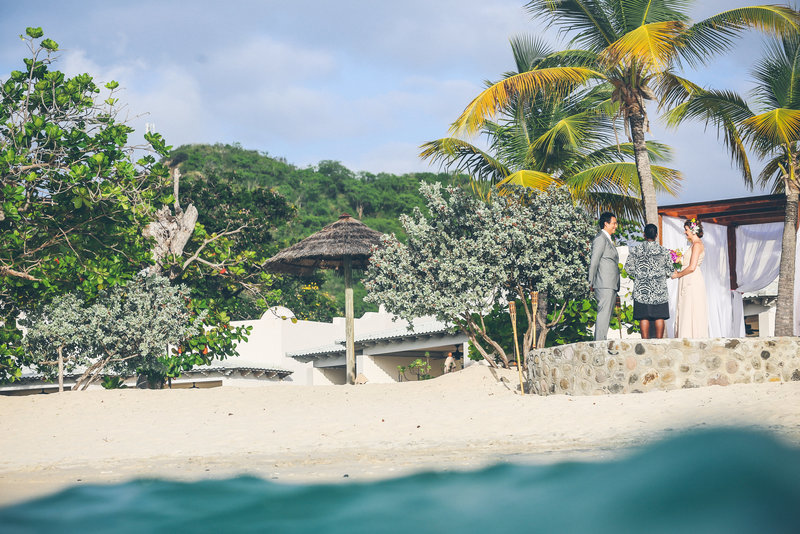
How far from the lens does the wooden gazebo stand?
15297 millimetres

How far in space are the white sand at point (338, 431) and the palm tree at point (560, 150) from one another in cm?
462

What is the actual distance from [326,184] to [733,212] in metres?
43.9

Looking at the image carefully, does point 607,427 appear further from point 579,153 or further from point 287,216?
point 287,216

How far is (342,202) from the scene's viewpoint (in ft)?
183

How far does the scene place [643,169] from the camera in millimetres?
13773

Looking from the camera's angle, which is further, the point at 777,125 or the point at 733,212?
the point at 733,212

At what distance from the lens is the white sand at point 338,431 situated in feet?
28.8

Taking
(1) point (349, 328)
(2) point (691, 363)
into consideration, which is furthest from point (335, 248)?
(2) point (691, 363)

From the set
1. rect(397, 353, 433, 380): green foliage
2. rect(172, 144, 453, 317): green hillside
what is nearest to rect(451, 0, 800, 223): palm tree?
rect(397, 353, 433, 380): green foliage

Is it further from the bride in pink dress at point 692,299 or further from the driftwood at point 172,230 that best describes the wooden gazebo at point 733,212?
the driftwood at point 172,230

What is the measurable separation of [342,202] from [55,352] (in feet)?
132

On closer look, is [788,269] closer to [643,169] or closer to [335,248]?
[643,169]

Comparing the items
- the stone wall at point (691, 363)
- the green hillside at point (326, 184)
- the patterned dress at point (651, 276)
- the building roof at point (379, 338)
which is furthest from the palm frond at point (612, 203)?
the green hillside at point (326, 184)

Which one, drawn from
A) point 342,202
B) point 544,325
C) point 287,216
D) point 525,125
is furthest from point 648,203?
point 342,202
